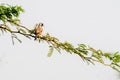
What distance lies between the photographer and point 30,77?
128m

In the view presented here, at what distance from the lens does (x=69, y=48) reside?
319 inches

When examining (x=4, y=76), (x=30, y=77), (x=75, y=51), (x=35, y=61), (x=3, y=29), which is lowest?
(x=3, y=29)

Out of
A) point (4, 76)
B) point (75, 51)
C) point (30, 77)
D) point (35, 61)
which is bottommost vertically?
point (75, 51)

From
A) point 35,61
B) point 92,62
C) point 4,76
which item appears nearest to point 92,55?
point 92,62

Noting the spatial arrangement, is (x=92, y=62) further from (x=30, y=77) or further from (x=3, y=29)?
(x=30, y=77)

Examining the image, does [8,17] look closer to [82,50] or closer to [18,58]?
[82,50]

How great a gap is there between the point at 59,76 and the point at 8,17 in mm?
124789

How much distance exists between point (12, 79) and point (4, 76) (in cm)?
807

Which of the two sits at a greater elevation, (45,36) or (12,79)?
(12,79)

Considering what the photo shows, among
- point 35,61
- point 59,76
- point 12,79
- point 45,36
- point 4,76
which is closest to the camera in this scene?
point 45,36

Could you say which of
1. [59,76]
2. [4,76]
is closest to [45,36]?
[4,76]

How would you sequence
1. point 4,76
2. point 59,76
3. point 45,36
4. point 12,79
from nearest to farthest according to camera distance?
point 45,36
point 4,76
point 12,79
point 59,76

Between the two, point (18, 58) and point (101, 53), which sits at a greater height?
point (18, 58)

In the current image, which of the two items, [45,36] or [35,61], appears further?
[35,61]
